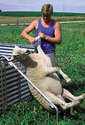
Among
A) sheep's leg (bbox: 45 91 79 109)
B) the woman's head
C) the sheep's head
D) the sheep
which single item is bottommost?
sheep's leg (bbox: 45 91 79 109)

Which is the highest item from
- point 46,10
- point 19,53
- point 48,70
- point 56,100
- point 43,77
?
point 46,10

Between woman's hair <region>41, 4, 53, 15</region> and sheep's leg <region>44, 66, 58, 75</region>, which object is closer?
sheep's leg <region>44, 66, 58, 75</region>

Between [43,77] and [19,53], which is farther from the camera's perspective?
[43,77]

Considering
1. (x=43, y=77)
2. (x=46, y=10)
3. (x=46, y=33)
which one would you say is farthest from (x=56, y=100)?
(x=46, y=10)

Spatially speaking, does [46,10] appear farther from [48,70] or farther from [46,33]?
[48,70]

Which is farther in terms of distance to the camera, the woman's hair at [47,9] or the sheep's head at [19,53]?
the woman's hair at [47,9]

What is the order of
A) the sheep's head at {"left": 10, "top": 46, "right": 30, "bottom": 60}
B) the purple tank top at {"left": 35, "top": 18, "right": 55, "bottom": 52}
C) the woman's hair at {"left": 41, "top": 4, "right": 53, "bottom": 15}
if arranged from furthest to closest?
1. the purple tank top at {"left": 35, "top": 18, "right": 55, "bottom": 52}
2. the woman's hair at {"left": 41, "top": 4, "right": 53, "bottom": 15}
3. the sheep's head at {"left": 10, "top": 46, "right": 30, "bottom": 60}

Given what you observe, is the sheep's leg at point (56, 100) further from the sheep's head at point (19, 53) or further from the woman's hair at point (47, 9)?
the woman's hair at point (47, 9)

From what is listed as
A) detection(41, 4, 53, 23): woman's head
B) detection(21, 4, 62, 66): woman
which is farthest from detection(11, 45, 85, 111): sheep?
detection(41, 4, 53, 23): woman's head

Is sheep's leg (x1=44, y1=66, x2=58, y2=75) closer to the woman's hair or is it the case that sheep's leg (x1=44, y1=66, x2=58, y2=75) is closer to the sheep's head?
the sheep's head

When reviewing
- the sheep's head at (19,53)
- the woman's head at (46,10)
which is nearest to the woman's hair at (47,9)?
the woman's head at (46,10)

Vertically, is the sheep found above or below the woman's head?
below

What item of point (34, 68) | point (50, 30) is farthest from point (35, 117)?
point (50, 30)

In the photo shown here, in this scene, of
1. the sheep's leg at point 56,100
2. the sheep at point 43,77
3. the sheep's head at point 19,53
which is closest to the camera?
the sheep's head at point 19,53
